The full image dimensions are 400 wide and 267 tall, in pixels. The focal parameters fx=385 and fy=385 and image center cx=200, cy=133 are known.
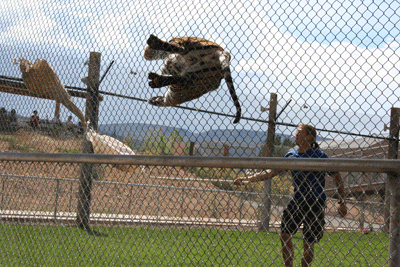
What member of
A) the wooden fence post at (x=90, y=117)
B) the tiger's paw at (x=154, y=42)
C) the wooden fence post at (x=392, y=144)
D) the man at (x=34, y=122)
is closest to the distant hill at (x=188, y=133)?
the tiger's paw at (x=154, y=42)

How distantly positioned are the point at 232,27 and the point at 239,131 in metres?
0.67

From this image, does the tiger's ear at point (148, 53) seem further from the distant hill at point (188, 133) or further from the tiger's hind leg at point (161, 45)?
the distant hill at point (188, 133)

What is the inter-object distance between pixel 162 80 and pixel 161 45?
263 mm

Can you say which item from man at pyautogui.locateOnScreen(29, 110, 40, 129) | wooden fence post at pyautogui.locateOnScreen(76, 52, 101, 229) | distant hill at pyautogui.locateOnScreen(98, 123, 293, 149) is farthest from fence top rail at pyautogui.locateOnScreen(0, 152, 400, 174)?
wooden fence post at pyautogui.locateOnScreen(76, 52, 101, 229)

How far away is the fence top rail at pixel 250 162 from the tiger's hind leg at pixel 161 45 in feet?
3.03

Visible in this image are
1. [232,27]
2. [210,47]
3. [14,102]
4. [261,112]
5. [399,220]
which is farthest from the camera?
[14,102]

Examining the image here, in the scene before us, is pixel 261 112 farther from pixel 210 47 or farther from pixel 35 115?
pixel 35 115

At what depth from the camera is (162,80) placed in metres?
2.96

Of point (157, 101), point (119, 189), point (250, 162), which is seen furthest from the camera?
point (119, 189)

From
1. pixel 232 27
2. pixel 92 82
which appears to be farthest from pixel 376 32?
pixel 92 82

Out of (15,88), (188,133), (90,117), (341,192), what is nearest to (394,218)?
(341,192)

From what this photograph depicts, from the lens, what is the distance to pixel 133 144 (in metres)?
3.24

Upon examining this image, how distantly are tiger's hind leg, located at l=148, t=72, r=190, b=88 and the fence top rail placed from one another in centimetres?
73

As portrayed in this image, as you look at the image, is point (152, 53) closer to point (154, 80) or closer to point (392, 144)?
point (154, 80)
